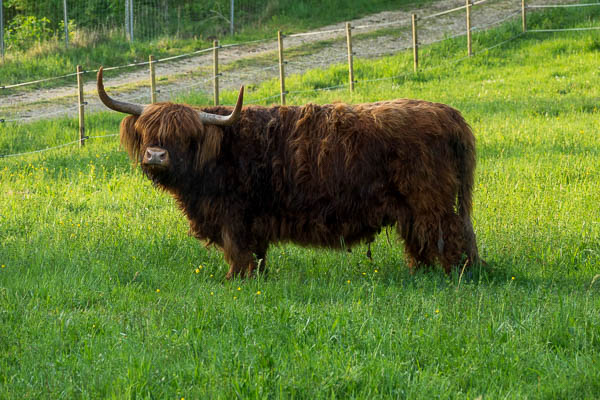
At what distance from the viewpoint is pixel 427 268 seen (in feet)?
20.2

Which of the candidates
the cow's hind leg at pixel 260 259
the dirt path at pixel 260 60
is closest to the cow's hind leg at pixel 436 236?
the cow's hind leg at pixel 260 259

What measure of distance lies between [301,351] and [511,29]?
16.7 metres

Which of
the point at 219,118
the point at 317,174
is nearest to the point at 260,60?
the point at 219,118

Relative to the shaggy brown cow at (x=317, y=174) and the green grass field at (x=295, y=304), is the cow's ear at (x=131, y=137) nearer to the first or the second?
the shaggy brown cow at (x=317, y=174)

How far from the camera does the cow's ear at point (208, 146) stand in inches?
239

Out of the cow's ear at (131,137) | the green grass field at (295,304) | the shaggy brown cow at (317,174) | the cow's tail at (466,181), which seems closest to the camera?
the green grass field at (295,304)

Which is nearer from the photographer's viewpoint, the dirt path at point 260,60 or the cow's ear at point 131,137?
the cow's ear at point 131,137

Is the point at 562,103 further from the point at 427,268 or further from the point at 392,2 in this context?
the point at 392,2

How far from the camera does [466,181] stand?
613 cm

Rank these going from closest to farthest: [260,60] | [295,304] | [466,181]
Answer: [295,304] < [466,181] < [260,60]

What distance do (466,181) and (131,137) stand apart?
2.88 metres

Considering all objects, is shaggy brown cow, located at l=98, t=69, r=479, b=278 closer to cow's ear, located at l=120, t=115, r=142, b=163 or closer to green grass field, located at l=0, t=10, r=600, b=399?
cow's ear, located at l=120, t=115, r=142, b=163

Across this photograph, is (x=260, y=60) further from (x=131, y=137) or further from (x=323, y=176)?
(x=323, y=176)

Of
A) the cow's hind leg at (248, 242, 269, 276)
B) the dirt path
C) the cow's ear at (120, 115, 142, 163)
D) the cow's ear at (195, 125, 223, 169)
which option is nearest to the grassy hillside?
the dirt path
